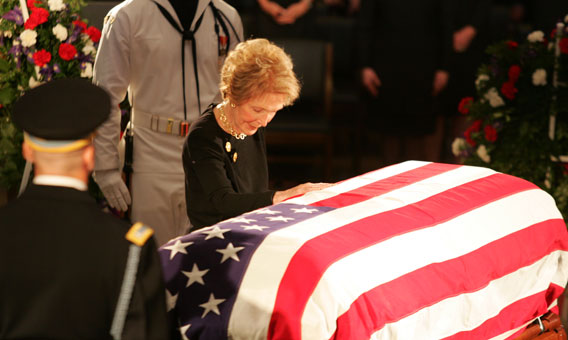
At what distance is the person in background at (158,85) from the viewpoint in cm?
348

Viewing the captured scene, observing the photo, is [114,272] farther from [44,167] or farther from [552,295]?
[552,295]

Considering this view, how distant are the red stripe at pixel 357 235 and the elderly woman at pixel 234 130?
1.26 ft

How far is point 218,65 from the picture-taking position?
365cm

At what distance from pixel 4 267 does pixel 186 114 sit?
6.16 ft

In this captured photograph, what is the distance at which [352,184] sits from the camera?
317 centimetres

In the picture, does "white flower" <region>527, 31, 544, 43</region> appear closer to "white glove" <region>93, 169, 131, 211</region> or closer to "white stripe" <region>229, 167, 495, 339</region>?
"white stripe" <region>229, 167, 495, 339</region>

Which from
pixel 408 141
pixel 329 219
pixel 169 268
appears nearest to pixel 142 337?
pixel 169 268

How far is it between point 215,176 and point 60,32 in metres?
1.54

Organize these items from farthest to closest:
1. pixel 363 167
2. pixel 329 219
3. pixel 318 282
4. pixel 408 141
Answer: pixel 363 167 < pixel 408 141 < pixel 329 219 < pixel 318 282

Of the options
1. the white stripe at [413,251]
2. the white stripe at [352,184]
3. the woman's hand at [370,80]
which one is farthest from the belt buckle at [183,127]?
the woman's hand at [370,80]

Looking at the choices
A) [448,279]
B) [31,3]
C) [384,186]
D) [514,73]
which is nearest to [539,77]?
[514,73]

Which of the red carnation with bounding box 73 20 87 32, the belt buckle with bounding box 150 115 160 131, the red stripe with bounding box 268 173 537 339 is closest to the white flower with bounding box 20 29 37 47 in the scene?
the red carnation with bounding box 73 20 87 32

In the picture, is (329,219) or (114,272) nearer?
(114,272)

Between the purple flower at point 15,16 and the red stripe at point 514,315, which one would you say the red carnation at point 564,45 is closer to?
the red stripe at point 514,315
